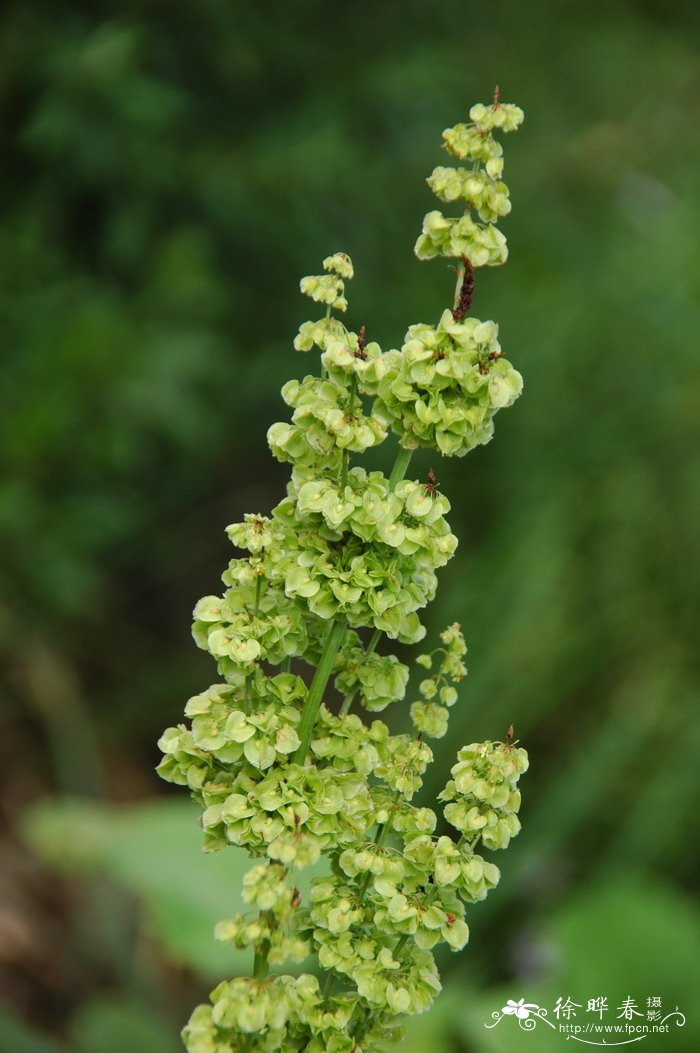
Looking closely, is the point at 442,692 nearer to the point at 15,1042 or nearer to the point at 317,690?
the point at 317,690

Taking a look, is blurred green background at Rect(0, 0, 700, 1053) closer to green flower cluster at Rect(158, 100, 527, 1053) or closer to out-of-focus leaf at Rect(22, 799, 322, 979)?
out-of-focus leaf at Rect(22, 799, 322, 979)

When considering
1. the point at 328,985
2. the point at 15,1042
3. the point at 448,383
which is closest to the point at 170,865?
the point at 15,1042

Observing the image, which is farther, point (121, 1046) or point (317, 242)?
point (317, 242)

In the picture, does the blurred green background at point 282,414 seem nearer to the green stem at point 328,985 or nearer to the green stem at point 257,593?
the green stem at point 328,985

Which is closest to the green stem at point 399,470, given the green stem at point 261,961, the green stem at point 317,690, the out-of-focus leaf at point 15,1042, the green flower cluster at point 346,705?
the green flower cluster at point 346,705

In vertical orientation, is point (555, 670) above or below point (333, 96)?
below

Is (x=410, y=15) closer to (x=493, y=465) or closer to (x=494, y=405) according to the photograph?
(x=493, y=465)

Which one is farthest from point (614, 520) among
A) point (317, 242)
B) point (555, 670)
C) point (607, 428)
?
point (317, 242)
